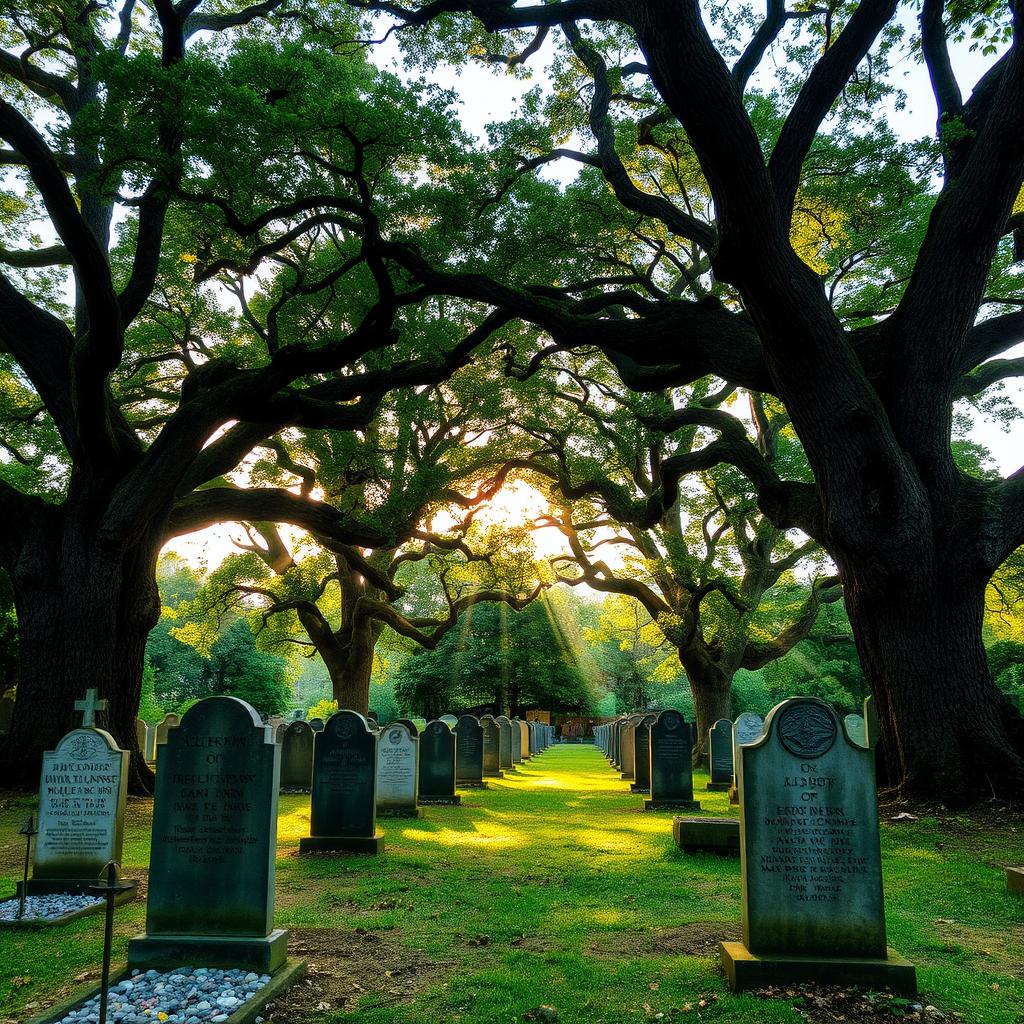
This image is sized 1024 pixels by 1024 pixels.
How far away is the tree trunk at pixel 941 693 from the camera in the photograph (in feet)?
28.3

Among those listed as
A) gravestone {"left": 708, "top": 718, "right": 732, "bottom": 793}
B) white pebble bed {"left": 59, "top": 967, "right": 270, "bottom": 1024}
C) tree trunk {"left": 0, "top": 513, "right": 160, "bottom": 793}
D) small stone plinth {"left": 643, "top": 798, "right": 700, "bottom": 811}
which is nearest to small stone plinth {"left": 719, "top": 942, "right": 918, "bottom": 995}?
white pebble bed {"left": 59, "top": 967, "right": 270, "bottom": 1024}

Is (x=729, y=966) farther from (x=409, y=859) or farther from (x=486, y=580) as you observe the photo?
(x=486, y=580)

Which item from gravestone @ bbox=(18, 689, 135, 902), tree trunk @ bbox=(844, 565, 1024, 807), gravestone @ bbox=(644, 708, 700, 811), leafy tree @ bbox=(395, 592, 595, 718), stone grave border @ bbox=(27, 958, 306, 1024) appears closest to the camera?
stone grave border @ bbox=(27, 958, 306, 1024)

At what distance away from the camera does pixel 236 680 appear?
140 feet

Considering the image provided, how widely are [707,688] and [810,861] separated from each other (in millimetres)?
17061

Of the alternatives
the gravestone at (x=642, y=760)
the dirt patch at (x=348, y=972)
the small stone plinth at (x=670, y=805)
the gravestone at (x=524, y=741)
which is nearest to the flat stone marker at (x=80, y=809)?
the dirt patch at (x=348, y=972)

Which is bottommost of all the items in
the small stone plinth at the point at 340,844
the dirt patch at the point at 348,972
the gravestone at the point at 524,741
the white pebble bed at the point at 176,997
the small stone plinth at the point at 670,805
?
the gravestone at the point at 524,741

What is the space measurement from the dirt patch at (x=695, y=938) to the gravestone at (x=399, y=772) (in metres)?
6.72

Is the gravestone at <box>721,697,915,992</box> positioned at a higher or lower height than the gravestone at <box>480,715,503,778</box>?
higher

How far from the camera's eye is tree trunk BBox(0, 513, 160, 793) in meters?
10.7

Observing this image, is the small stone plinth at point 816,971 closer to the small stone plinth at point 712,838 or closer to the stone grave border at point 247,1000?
the stone grave border at point 247,1000

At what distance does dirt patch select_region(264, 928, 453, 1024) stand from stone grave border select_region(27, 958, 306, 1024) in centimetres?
5

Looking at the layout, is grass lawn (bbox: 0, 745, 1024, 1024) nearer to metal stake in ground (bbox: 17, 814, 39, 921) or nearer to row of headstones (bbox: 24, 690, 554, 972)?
metal stake in ground (bbox: 17, 814, 39, 921)

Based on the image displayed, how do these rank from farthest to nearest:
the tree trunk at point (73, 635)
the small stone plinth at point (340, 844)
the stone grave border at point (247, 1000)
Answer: the tree trunk at point (73, 635)
the small stone plinth at point (340, 844)
the stone grave border at point (247, 1000)
